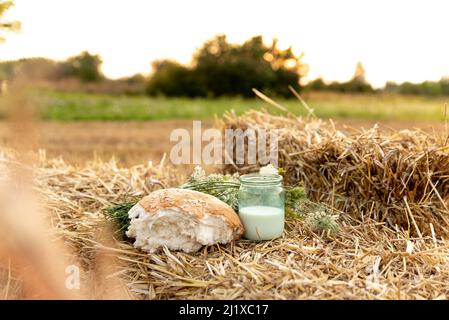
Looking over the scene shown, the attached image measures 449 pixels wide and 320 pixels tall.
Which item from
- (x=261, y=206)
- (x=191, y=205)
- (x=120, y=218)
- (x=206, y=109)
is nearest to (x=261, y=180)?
(x=261, y=206)

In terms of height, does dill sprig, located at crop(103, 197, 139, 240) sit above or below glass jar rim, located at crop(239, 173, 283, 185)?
below

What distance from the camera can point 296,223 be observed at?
3.03 metres

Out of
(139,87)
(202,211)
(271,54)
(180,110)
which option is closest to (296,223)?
(202,211)

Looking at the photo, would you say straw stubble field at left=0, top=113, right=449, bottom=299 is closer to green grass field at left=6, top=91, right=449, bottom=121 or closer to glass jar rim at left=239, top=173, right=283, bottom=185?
glass jar rim at left=239, top=173, right=283, bottom=185

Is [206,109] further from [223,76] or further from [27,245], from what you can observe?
[27,245]

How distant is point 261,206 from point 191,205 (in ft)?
1.49

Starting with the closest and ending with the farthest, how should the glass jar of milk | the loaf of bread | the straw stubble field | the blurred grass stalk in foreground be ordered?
the blurred grass stalk in foreground → the straw stubble field → the loaf of bread → the glass jar of milk

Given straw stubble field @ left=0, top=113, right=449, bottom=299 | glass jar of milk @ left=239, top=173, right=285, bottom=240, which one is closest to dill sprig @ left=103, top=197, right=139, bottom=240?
straw stubble field @ left=0, top=113, right=449, bottom=299

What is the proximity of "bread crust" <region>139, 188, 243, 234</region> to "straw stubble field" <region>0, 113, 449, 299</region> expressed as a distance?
163 millimetres

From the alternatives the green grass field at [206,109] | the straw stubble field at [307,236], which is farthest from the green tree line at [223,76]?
the straw stubble field at [307,236]

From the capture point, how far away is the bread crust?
2.56 metres

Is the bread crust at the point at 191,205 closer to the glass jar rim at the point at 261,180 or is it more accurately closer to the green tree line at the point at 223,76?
the glass jar rim at the point at 261,180

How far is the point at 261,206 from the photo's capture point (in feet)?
9.32
